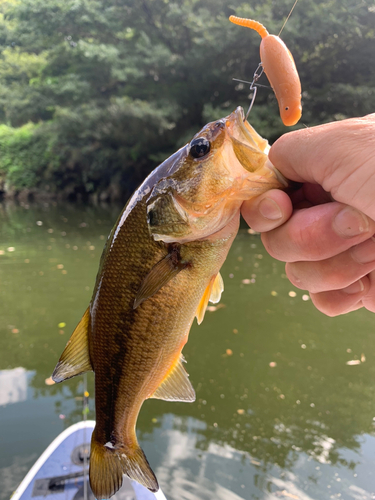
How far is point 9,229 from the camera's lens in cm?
1119

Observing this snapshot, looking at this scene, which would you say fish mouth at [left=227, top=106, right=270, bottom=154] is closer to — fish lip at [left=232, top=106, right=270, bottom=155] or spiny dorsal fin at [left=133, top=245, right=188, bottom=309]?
fish lip at [left=232, top=106, right=270, bottom=155]

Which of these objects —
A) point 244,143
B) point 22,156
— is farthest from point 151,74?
point 244,143

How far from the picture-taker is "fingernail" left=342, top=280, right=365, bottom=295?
1610 millimetres

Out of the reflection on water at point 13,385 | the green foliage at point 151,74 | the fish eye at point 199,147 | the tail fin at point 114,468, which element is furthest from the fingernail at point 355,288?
the green foliage at point 151,74

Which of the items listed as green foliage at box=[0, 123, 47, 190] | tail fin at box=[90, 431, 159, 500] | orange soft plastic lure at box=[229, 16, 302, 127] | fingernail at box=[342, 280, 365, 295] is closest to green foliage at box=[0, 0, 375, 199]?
green foliage at box=[0, 123, 47, 190]

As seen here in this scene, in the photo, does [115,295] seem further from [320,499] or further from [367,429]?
[367,429]

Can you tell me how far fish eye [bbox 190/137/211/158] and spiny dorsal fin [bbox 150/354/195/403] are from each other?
→ 33.1 inches

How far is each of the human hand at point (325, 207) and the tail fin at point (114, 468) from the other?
1036 mm

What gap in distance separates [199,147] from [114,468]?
1321 millimetres

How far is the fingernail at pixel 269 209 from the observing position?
1.22m

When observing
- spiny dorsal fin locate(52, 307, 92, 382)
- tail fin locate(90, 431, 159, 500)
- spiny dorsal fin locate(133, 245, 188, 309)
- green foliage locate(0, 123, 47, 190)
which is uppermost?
spiny dorsal fin locate(133, 245, 188, 309)

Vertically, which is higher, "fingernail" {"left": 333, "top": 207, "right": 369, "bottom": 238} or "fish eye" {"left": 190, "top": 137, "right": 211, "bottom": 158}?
"fish eye" {"left": 190, "top": 137, "right": 211, "bottom": 158}

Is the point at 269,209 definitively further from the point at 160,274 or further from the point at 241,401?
the point at 241,401

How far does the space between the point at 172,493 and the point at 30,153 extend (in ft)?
83.7
